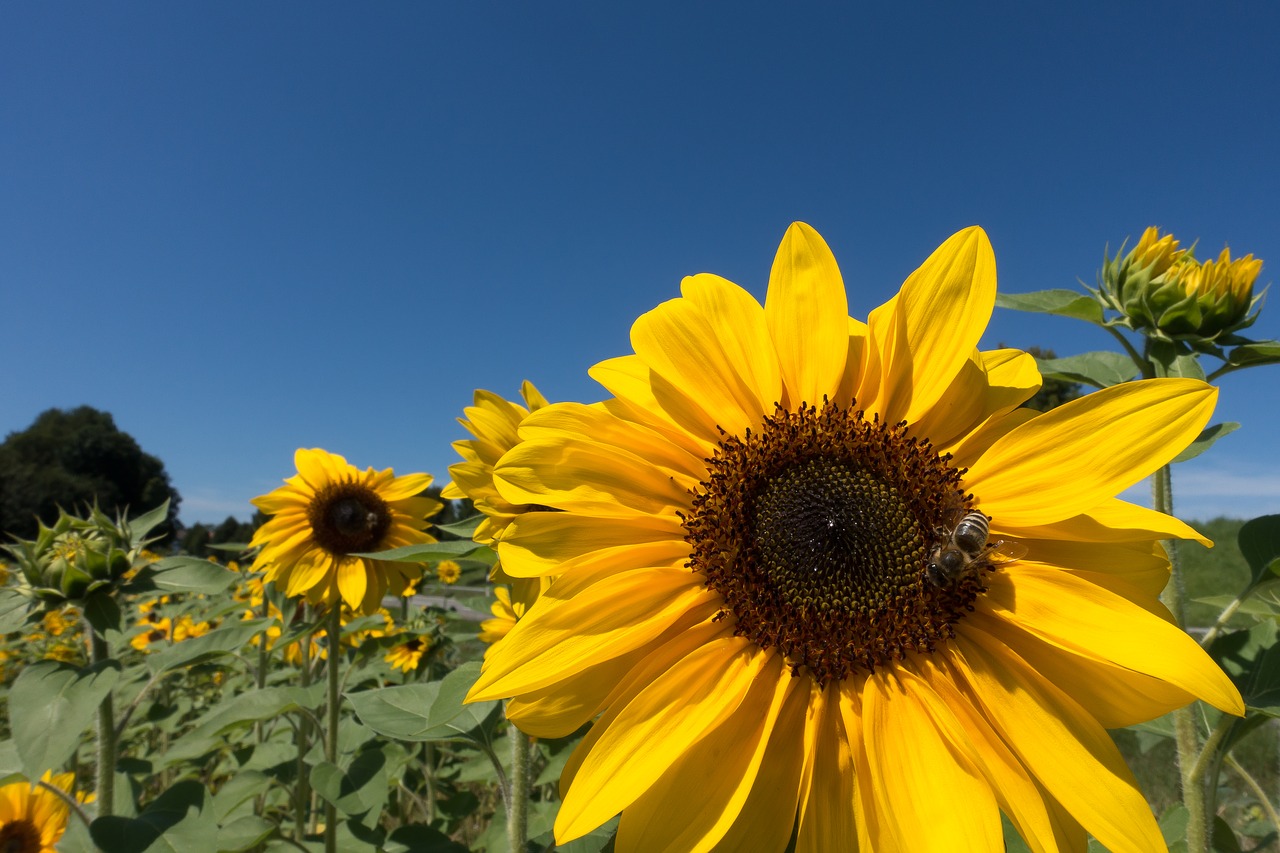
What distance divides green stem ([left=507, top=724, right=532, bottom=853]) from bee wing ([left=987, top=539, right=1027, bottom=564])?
1.46 meters

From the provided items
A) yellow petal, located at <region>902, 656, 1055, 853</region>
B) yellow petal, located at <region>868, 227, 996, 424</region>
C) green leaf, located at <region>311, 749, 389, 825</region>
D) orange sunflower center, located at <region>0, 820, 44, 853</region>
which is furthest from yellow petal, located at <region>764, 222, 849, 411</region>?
orange sunflower center, located at <region>0, 820, 44, 853</region>

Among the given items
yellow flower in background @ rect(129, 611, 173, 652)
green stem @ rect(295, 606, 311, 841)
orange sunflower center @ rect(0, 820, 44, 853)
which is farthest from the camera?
yellow flower in background @ rect(129, 611, 173, 652)

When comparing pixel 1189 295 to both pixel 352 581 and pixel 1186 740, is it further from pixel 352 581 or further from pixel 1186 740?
pixel 352 581

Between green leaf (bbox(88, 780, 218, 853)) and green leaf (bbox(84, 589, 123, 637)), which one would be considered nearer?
green leaf (bbox(88, 780, 218, 853))

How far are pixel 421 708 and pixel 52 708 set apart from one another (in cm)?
127

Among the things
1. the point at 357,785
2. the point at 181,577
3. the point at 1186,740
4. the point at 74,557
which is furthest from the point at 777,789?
the point at 74,557

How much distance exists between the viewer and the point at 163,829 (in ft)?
7.98

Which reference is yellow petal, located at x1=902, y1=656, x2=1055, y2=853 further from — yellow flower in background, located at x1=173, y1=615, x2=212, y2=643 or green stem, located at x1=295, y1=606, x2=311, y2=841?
yellow flower in background, located at x1=173, y1=615, x2=212, y2=643

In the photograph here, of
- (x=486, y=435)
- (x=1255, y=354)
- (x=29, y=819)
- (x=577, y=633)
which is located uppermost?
(x=486, y=435)

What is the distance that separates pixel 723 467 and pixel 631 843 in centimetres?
74

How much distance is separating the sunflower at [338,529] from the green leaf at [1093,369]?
3479 mm

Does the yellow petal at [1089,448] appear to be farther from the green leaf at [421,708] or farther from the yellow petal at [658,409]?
the green leaf at [421,708]

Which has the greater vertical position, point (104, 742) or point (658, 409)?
point (658, 409)

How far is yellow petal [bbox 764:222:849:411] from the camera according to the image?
4.82 feet
